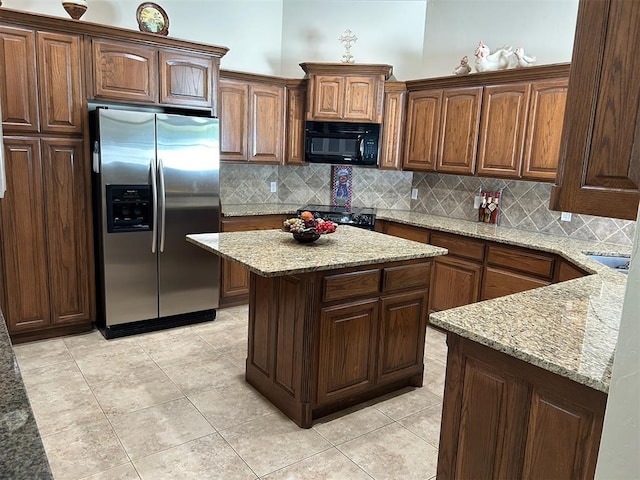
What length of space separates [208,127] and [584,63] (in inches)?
123

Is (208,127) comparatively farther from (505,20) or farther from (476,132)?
(505,20)

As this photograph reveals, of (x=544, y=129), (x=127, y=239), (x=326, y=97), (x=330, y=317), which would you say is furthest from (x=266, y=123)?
(x=330, y=317)

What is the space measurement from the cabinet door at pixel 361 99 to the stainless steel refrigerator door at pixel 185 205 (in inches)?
54.1

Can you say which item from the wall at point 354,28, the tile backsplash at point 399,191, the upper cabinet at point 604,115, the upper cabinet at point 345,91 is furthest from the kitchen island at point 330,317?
the wall at point 354,28

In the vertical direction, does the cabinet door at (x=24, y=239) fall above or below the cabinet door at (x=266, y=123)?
below

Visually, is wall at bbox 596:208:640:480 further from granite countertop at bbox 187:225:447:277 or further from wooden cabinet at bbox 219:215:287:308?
wooden cabinet at bbox 219:215:287:308

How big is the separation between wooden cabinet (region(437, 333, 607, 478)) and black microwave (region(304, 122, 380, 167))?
3153 millimetres

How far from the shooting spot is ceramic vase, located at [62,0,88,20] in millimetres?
3377

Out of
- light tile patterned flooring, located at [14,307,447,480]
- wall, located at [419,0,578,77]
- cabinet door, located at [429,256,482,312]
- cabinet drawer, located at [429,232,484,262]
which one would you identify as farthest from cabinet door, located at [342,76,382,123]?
light tile patterned flooring, located at [14,307,447,480]

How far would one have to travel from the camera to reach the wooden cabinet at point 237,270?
431 centimetres

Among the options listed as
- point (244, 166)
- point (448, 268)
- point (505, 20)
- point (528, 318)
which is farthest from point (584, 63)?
point (244, 166)

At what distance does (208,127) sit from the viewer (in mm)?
3785

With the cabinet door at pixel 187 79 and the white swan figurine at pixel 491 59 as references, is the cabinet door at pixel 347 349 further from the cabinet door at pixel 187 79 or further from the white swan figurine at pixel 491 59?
the white swan figurine at pixel 491 59

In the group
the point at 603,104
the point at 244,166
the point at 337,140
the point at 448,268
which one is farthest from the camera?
the point at 244,166
